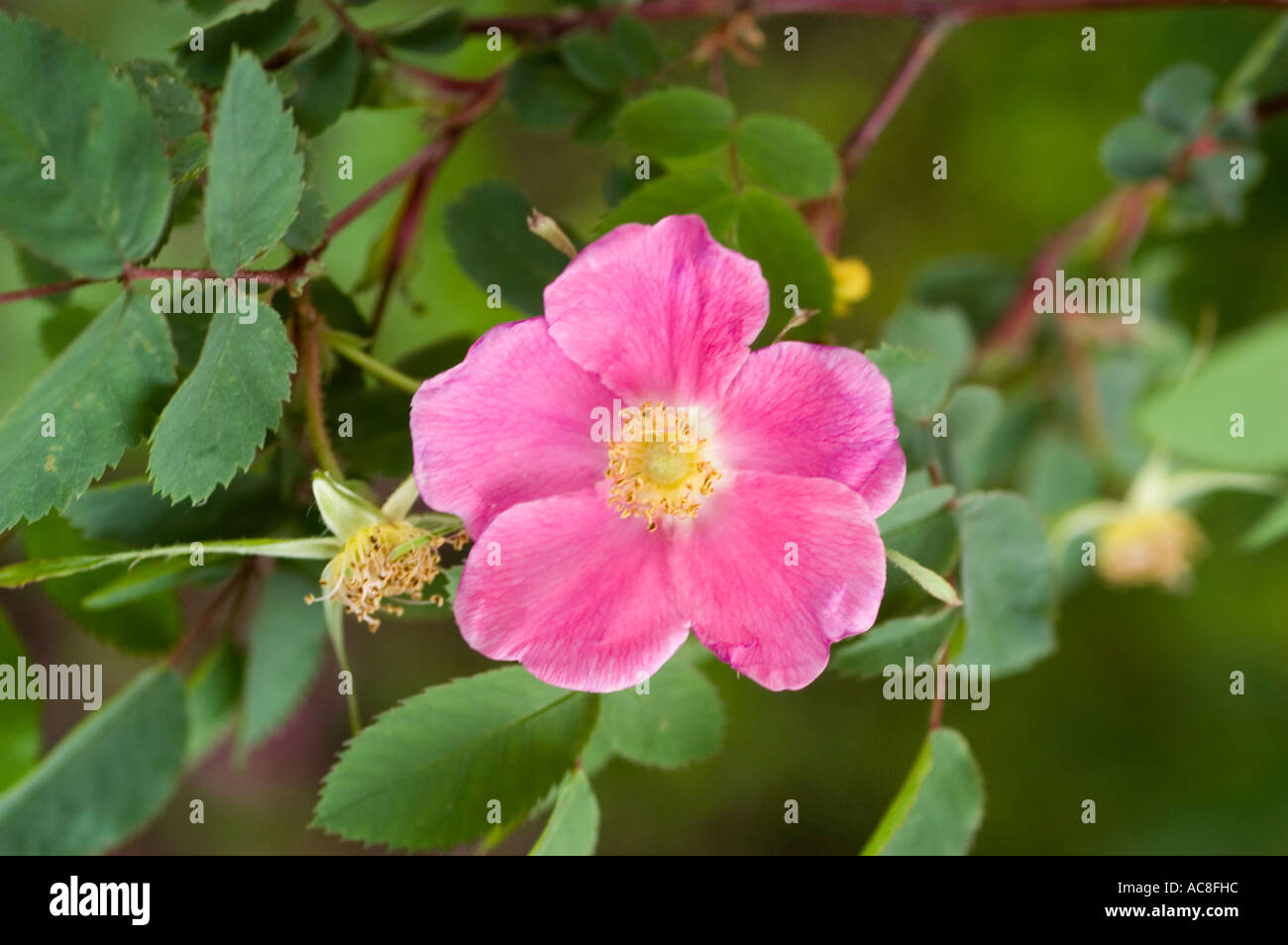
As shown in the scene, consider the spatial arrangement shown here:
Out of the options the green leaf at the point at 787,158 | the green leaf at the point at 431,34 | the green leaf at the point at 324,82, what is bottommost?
the green leaf at the point at 787,158

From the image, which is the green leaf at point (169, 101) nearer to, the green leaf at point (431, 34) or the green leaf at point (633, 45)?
the green leaf at point (431, 34)

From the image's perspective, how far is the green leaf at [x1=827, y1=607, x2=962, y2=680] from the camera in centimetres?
79

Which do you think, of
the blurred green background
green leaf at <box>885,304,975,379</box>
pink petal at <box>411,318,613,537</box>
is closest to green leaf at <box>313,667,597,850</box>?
pink petal at <box>411,318,613,537</box>

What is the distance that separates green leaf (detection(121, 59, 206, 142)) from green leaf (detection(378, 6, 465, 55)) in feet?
0.80

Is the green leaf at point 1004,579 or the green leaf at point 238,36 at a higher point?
the green leaf at point 238,36

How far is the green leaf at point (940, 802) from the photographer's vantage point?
0.84 m

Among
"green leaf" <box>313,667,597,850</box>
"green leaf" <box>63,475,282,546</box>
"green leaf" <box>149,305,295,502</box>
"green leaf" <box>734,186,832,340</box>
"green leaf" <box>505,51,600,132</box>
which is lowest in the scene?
"green leaf" <box>313,667,597,850</box>

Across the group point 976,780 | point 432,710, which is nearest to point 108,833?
point 432,710

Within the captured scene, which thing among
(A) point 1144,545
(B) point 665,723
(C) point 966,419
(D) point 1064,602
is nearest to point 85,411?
(B) point 665,723

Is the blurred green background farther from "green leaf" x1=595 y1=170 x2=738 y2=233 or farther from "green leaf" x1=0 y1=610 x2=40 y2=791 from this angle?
"green leaf" x1=595 y1=170 x2=738 y2=233

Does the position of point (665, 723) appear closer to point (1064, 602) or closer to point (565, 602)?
point (565, 602)

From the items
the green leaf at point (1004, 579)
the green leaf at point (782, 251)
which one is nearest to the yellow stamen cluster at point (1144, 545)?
the green leaf at point (1004, 579)

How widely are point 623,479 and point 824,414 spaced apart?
164 mm

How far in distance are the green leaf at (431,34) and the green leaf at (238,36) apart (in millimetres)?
145
